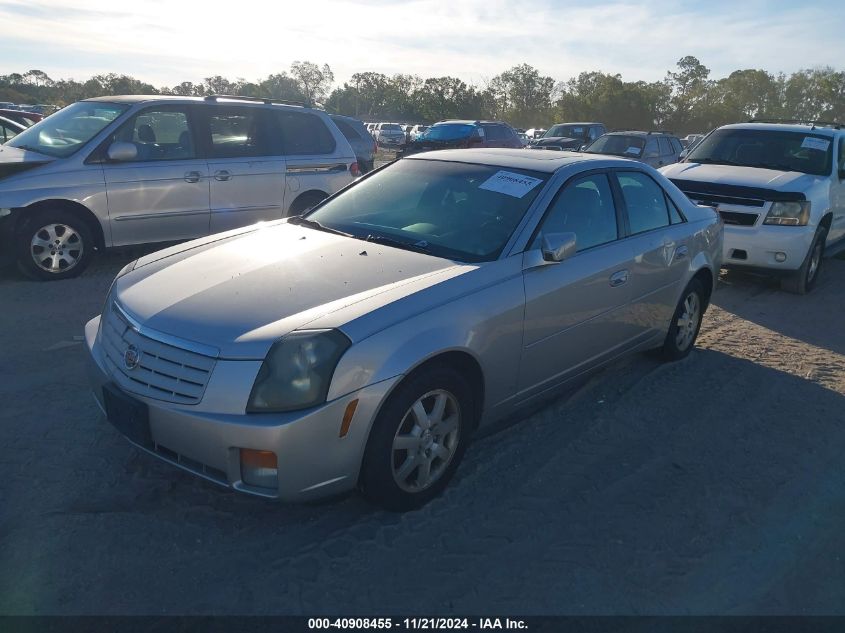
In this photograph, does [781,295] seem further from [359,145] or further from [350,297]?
[359,145]

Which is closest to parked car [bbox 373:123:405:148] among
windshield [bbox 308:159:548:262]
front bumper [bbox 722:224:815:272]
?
front bumper [bbox 722:224:815:272]

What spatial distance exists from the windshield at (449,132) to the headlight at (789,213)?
11.4 meters

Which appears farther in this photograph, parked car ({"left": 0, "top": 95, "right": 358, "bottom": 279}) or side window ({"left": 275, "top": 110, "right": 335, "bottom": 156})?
side window ({"left": 275, "top": 110, "right": 335, "bottom": 156})

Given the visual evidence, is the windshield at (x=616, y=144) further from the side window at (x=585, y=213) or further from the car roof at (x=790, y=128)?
the side window at (x=585, y=213)

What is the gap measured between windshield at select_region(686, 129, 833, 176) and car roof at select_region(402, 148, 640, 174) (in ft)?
15.5

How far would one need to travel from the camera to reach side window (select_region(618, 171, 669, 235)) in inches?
183

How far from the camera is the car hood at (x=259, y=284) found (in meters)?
2.96

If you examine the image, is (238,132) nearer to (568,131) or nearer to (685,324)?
(685,324)

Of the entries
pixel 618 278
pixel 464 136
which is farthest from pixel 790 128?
pixel 464 136

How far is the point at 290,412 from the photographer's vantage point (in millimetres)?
2762

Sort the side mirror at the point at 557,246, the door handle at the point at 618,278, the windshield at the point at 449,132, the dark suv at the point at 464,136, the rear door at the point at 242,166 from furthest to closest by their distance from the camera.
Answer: the windshield at the point at 449,132
the dark suv at the point at 464,136
the rear door at the point at 242,166
the door handle at the point at 618,278
the side mirror at the point at 557,246

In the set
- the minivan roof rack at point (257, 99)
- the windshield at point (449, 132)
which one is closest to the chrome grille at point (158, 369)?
the minivan roof rack at point (257, 99)

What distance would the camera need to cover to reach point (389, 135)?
4084 centimetres

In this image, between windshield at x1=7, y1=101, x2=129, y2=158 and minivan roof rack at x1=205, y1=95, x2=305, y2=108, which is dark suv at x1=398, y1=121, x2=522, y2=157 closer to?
minivan roof rack at x1=205, y1=95, x2=305, y2=108
